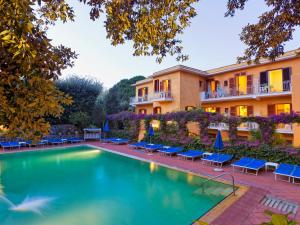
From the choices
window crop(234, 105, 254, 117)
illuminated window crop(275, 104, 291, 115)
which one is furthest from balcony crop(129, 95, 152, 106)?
illuminated window crop(275, 104, 291, 115)

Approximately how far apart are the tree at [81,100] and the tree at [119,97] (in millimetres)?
3003

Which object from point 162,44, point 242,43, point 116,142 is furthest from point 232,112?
point 162,44

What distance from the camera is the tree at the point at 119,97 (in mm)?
29312

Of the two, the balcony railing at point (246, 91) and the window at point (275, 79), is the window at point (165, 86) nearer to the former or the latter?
the balcony railing at point (246, 91)

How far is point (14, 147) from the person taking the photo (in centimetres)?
1783

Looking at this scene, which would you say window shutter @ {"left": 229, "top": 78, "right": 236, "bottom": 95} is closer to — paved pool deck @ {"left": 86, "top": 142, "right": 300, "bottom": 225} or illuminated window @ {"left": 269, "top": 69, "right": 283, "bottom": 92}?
illuminated window @ {"left": 269, "top": 69, "right": 283, "bottom": 92}

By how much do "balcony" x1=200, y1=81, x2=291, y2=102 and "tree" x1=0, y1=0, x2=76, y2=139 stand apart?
18.3m

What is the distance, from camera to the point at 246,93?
1900 centimetres

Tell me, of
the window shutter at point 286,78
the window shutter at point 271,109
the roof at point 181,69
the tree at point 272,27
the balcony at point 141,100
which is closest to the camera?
the tree at point 272,27

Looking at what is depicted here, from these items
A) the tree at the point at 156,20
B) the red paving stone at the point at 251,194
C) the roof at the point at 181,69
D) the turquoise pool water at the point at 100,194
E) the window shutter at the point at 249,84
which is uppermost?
the roof at the point at 181,69

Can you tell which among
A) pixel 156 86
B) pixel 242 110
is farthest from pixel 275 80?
pixel 156 86

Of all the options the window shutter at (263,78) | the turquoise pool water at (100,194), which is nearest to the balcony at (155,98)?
the window shutter at (263,78)

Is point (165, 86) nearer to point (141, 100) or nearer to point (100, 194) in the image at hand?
point (141, 100)

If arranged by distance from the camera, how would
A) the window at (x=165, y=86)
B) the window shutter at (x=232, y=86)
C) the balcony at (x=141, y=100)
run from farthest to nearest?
the balcony at (x=141, y=100)
the window at (x=165, y=86)
the window shutter at (x=232, y=86)
